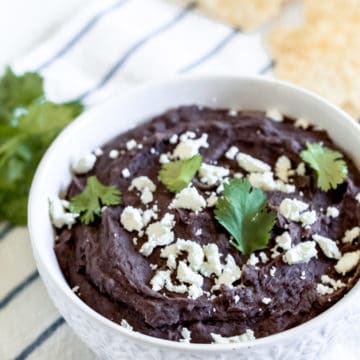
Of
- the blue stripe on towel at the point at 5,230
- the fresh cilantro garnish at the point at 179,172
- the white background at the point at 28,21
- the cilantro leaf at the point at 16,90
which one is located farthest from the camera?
the white background at the point at 28,21

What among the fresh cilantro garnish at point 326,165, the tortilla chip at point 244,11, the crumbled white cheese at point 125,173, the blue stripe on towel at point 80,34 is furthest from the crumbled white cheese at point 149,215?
the tortilla chip at point 244,11

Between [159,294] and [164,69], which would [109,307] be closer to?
[159,294]

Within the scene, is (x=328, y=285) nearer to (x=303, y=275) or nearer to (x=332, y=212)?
(x=303, y=275)

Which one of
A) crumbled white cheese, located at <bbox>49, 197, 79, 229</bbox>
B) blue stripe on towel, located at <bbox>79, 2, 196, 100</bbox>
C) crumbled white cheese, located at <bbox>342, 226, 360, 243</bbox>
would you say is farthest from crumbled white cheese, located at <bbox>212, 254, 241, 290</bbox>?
blue stripe on towel, located at <bbox>79, 2, 196, 100</bbox>

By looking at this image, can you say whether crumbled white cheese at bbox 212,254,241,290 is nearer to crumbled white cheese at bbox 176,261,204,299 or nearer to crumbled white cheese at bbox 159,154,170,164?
crumbled white cheese at bbox 176,261,204,299

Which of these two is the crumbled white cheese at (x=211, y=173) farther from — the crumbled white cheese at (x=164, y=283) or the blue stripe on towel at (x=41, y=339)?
the blue stripe on towel at (x=41, y=339)
